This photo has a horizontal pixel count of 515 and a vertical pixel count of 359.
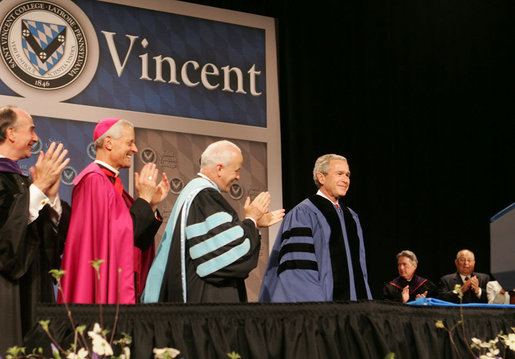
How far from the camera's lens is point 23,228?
3260 mm

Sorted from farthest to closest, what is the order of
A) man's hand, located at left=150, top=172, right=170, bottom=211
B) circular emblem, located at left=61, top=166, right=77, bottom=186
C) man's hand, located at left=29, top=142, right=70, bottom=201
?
circular emblem, located at left=61, top=166, right=77, bottom=186
man's hand, located at left=150, top=172, right=170, bottom=211
man's hand, located at left=29, top=142, right=70, bottom=201

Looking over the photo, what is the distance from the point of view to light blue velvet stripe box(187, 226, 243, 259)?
11.7ft

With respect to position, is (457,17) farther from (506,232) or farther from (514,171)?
(506,232)

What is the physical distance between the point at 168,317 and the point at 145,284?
154cm

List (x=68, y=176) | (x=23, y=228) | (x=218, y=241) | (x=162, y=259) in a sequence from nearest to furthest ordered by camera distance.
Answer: (x=23, y=228)
(x=218, y=241)
(x=162, y=259)
(x=68, y=176)

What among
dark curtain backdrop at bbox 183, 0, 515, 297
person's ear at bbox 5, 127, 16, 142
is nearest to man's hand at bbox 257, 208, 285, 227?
person's ear at bbox 5, 127, 16, 142

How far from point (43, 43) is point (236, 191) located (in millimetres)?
2200

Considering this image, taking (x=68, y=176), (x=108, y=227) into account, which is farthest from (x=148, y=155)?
(x=108, y=227)

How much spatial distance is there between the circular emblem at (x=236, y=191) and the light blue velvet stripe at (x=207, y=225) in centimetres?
338

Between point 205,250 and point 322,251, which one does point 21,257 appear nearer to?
point 205,250

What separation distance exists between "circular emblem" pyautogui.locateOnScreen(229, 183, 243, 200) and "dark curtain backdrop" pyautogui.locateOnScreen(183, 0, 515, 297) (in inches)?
25.1

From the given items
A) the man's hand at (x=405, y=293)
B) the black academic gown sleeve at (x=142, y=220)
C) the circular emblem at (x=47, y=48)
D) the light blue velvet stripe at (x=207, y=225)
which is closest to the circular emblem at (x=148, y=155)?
the circular emblem at (x=47, y=48)

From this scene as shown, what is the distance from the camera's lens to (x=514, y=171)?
8945 millimetres

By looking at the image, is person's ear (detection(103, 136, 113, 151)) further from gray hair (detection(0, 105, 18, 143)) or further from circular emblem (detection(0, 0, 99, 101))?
circular emblem (detection(0, 0, 99, 101))
